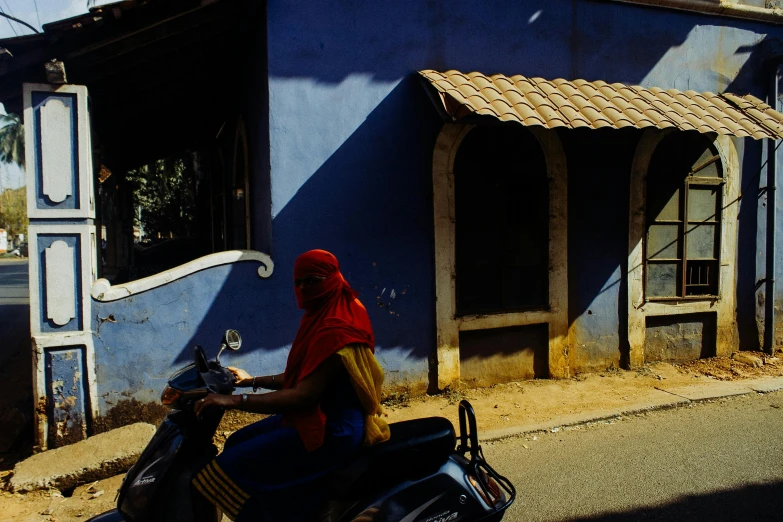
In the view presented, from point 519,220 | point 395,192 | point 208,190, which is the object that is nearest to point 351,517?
point 395,192

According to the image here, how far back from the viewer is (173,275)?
15.2 ft

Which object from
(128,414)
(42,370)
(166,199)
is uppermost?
(166,199)

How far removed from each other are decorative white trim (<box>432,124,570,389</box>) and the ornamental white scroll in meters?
3.18

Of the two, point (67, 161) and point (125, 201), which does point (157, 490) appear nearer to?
point (67, 161)

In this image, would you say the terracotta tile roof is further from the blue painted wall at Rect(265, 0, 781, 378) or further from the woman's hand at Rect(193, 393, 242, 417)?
the woman's hand at Rect(193, 393, 242, 417)

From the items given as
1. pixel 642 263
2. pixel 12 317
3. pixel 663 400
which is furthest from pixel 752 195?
pixel 12 317

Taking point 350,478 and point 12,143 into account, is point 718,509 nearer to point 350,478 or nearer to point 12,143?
point 350,478

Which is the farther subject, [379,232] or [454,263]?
[454,263]

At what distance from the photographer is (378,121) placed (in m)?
5.35

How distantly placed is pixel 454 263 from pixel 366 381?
357cm

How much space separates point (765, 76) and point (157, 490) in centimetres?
804

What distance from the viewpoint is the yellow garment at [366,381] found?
2.11m

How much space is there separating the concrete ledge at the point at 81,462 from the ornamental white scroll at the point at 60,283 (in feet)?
3.18

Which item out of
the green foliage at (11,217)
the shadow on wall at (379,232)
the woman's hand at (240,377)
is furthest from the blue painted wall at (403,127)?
the green foliage at (11,217)
